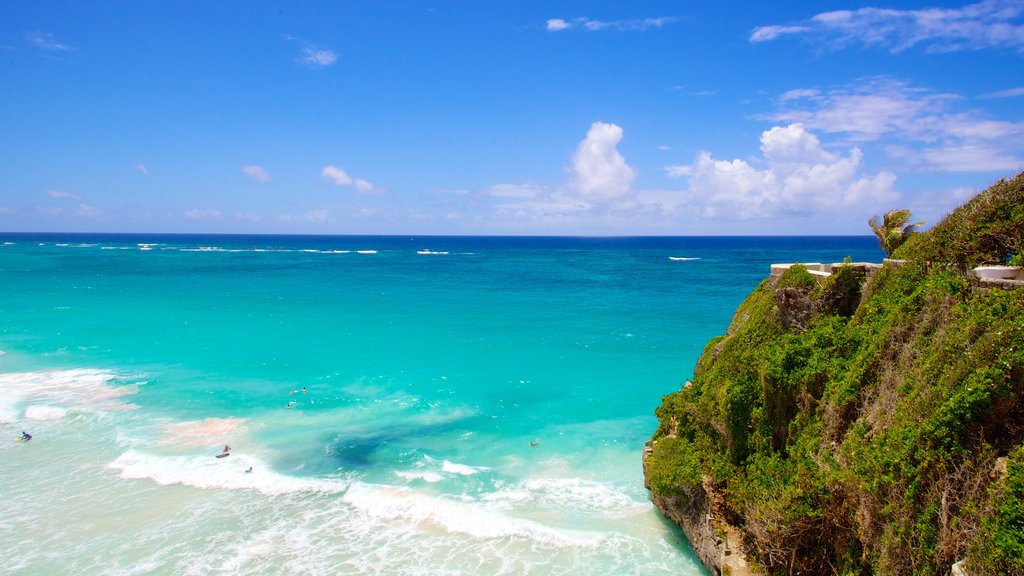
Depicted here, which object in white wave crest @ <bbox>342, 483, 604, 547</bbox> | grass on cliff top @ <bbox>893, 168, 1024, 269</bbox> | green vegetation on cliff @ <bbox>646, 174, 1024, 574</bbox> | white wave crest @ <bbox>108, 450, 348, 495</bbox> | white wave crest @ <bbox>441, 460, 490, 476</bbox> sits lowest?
white wave crest @ <bbox>342, 483, 604, 547</bbox>

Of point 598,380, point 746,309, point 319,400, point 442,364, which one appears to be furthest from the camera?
point 442,364

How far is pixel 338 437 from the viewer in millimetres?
26094

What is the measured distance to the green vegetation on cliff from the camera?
9727mm

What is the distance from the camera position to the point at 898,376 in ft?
39.7

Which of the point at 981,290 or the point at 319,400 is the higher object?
the point at 981,290

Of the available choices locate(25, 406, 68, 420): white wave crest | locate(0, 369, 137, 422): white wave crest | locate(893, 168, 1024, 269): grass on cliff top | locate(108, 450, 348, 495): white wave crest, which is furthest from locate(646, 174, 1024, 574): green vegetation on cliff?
locate(0, 369, 137, 422): white wave crest

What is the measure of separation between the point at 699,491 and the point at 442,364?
77.8ft

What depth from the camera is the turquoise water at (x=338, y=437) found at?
17578mm

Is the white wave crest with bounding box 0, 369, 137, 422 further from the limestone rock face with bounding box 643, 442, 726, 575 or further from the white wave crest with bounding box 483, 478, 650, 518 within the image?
the limestone rock face with bounding box 643, 442, 726, 575

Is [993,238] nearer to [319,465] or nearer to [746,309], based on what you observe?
[746,309]

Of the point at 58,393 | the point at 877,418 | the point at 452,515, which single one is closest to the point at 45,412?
the point at 58,393

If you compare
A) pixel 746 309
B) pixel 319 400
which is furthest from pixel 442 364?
pixel 746 309

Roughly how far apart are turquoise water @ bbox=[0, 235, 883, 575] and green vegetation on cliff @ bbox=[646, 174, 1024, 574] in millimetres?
4179

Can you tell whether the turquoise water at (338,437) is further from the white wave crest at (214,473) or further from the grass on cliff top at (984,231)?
the grass on cliff top at (984,231)
